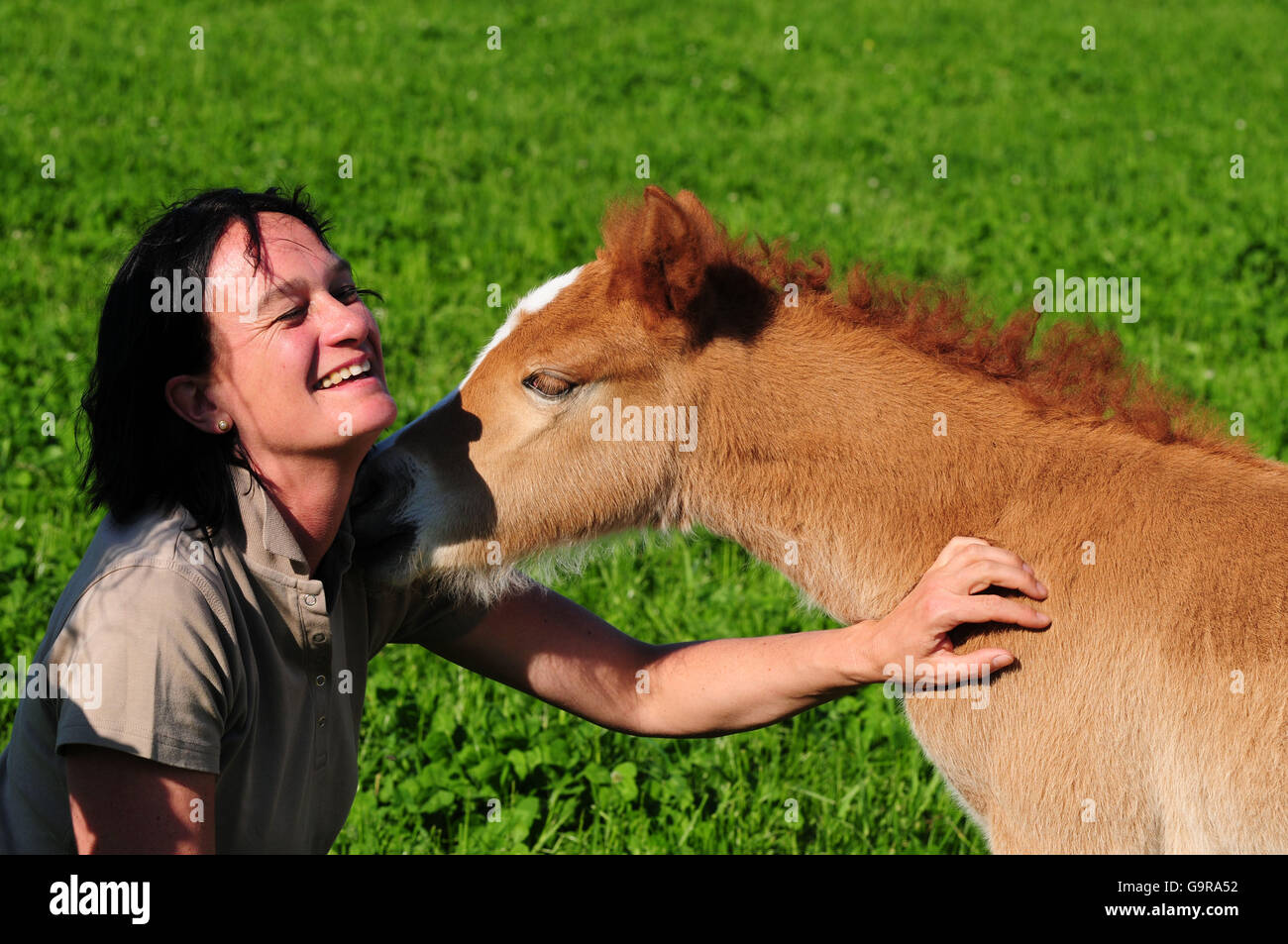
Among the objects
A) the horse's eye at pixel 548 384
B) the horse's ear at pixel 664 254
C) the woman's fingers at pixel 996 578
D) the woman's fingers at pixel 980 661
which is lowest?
the woman's fingers at pixel 980 661

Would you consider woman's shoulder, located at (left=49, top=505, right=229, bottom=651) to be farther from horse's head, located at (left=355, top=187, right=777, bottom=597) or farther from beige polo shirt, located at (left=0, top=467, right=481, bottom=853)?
horse's head, located at (left=355, top=187, right=777, bottom=597)

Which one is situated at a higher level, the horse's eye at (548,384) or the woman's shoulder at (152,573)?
the horse's eye at (548,384)

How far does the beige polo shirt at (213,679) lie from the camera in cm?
231

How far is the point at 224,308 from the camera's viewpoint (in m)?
2.60

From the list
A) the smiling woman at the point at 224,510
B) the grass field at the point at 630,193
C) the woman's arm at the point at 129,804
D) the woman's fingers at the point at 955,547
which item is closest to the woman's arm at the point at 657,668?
the woman's fingers at the point at 955,547

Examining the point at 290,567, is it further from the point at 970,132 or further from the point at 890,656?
the point at 970,132

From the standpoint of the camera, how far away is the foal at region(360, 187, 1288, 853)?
263cm

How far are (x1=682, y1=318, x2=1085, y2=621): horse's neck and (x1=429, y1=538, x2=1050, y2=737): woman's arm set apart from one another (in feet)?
0.62

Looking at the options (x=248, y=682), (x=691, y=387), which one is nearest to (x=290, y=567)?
(x=248, y=682)

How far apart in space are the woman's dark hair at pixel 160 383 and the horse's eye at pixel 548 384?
29.8 inches

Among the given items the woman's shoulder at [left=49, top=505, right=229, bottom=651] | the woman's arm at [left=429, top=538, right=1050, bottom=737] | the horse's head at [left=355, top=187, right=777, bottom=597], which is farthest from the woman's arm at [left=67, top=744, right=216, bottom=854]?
the woman's arm at [left=429, top=538, right=1050, bottom=737]

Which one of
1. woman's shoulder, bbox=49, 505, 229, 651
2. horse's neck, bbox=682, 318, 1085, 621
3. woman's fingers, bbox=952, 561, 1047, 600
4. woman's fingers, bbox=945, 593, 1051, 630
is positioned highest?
horse's neck, bbox=682, 318, 1085, 621

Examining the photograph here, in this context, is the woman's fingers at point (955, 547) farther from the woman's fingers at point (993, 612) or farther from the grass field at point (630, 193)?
the grass field at point (630, 193)
